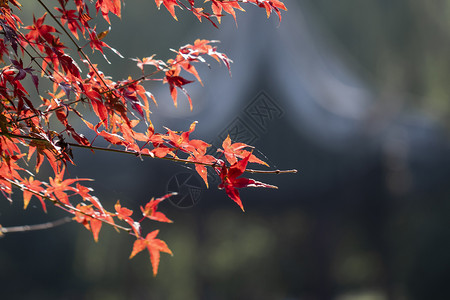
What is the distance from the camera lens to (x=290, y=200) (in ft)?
25.0

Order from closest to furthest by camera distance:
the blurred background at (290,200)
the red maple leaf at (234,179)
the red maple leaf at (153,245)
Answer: the red maple leaf at (234,179) < the red maple leaf at (153,245) < the blurred background at (290,200)

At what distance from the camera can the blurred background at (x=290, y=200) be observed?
7332 millimetres

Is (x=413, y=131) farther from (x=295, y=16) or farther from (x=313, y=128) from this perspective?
(x=295, y=16)

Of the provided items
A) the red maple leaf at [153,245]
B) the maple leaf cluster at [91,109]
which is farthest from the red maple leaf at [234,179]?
the red maple leaf at [153,245]

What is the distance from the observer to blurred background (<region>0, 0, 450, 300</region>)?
289 inches

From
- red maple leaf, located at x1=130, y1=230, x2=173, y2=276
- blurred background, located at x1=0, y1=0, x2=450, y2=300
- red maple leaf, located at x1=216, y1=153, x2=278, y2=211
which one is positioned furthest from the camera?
blurred background, located at x1=0, y1=0, x2=450, y2=300

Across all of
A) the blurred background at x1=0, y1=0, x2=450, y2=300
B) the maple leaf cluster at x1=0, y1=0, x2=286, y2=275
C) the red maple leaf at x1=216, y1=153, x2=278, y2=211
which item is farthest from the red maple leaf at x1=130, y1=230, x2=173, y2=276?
the blurred background at x1=0, y1=0, x2=450, y2=300

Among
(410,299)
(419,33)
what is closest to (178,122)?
(410,299)

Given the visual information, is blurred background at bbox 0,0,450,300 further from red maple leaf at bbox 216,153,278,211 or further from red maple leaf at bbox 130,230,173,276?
red maple leaf at bbox 216,153,278,211

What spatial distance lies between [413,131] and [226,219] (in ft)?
17.3

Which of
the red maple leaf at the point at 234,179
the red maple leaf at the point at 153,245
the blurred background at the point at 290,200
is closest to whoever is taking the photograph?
the red maple leaf at the point at 234,179

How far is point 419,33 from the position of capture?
1205cm

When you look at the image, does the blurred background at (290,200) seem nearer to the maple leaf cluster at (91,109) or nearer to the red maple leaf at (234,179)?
the maple leaf cluster at (91,109)

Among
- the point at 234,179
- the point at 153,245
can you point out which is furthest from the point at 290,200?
the point at 234,179
